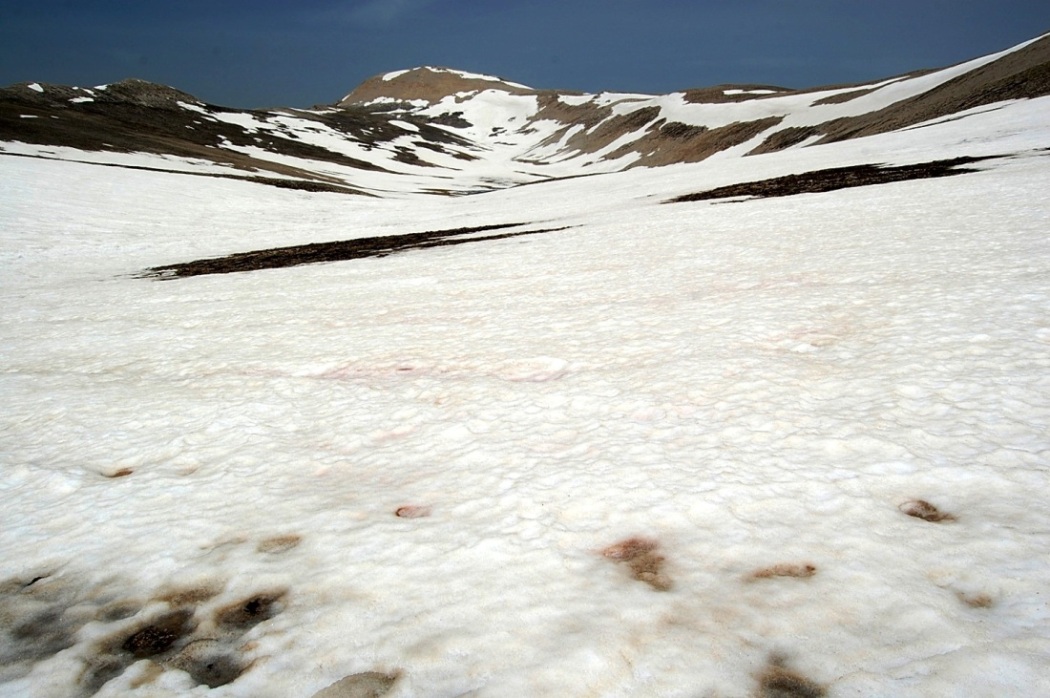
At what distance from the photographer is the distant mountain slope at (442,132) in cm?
5322

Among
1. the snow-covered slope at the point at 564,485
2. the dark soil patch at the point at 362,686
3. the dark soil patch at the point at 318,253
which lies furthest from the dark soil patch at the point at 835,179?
the dark soil patch at the point at 362,686

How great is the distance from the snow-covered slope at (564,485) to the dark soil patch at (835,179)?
8906 mm

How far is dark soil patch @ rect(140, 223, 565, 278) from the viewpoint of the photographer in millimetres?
20844

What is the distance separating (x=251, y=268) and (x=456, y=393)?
15680mm

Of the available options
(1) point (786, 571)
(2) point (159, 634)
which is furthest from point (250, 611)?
(1) point (786, 571)

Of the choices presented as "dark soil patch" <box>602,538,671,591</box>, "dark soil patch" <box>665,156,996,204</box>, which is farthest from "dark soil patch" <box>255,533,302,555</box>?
"dark soil patch" <box>665,156,996,204</box>

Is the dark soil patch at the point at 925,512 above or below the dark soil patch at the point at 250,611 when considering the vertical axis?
below

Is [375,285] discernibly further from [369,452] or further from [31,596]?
[31,596]

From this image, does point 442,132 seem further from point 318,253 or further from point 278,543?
point 278,543

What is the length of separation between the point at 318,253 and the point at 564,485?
65.3 ft

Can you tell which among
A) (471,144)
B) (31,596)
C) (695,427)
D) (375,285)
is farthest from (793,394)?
(471,144)

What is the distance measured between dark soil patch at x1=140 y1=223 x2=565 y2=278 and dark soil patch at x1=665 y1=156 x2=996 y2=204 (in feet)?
26.5

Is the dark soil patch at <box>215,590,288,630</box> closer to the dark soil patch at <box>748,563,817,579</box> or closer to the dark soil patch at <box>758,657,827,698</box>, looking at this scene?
Answer: the dark soil patch at <box>758,657,827,698</box>

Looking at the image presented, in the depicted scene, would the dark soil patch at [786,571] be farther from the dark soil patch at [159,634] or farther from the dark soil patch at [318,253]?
the dark soil patch at [318,253]
